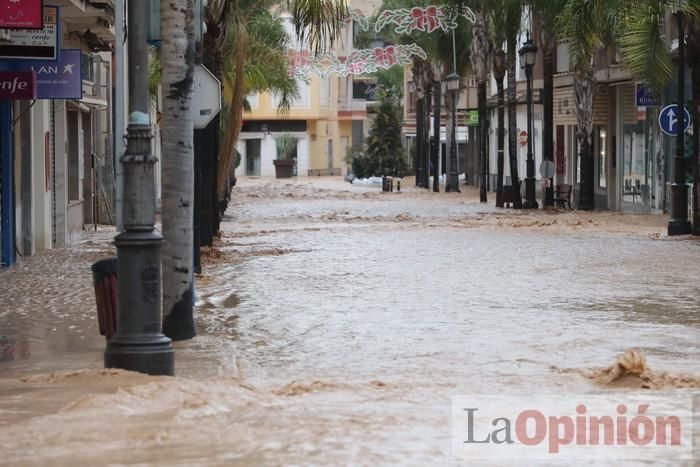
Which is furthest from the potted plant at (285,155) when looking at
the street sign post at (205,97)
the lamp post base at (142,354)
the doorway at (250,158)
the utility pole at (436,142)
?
the lamp post base at (142,354)

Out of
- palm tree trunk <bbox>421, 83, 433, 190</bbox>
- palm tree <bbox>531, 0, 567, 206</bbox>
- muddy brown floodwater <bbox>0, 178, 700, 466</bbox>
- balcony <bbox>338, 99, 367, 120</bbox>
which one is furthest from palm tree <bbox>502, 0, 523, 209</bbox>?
balcony <bbox>338, 99, 367, 120</bbox>

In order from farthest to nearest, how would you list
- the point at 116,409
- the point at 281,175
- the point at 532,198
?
the point at 281,175 < the point at 532,198 < the point at 116,409

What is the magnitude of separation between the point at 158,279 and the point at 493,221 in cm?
2677

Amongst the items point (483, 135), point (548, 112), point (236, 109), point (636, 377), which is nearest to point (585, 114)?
point (548, 112)

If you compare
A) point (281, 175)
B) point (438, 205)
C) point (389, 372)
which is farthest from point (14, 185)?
point (281, 175)

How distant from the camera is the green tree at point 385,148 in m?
Answer: 83.2

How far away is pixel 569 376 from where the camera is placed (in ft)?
35.3

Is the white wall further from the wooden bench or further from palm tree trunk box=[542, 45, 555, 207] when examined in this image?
palm tree trunk box=[542, 45, 555, 207]

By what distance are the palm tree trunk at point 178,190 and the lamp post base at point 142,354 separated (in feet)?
9.08

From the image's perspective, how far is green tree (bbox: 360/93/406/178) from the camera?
83.2 metres

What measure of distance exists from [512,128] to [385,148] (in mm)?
37805

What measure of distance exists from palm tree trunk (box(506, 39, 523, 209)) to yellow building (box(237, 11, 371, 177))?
59.1 m

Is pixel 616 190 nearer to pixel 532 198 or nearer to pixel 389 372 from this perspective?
pixel 532 198

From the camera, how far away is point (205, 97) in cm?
1566
